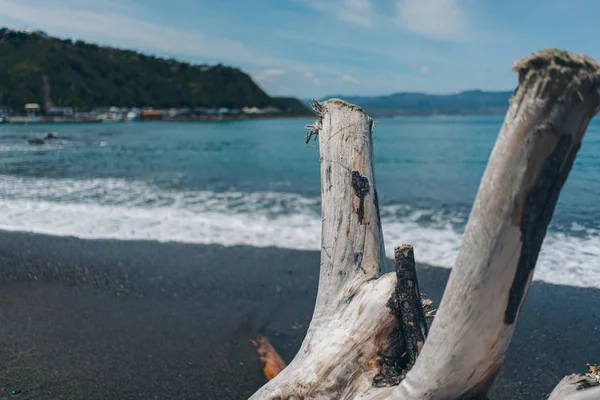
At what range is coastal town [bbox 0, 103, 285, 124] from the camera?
388 feet

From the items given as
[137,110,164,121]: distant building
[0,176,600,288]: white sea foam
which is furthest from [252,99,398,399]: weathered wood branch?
[137,110,164,121]: distant building

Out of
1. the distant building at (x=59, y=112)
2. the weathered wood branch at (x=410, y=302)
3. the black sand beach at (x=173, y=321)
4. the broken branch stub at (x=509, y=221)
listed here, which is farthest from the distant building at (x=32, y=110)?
the broken branch stub at (x=509, y=221)

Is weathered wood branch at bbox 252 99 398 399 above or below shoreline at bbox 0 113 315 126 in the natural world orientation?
below

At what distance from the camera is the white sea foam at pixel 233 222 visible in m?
8.45

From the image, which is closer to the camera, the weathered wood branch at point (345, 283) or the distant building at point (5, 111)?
the weathered wood branch at point (345, 283)

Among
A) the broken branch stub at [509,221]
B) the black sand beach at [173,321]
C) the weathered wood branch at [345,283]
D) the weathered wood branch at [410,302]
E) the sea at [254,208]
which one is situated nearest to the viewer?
the broken branch stub at [509,221]

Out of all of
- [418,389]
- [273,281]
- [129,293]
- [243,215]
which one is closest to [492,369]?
[418,389]

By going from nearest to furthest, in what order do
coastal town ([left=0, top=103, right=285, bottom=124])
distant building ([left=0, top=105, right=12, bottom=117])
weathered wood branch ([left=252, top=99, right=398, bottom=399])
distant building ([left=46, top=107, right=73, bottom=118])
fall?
weathered wood branch ([left=252, top=99, right=398, bottom=399]), distant building ([left=0, top=105, right=12, bottom=117]), coastal town ([left=0, top=103, right=285, bottom=124]), distant building ([left=46, top=107, right=73, bottom=118])

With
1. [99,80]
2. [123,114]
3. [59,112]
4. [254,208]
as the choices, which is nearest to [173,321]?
[254,208]

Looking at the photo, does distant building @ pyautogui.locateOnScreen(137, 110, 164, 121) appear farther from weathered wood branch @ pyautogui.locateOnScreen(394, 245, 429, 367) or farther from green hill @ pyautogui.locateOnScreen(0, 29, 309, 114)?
weathered wood branch @ pyautogui.locateOnScreen(394, 245, 429, 367)

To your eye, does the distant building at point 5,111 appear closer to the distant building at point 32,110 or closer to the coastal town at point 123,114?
the coastal town at point 123,114

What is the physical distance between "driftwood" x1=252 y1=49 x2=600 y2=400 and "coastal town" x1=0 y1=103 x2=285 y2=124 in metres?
128

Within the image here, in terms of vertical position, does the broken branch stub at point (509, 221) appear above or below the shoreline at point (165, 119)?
below

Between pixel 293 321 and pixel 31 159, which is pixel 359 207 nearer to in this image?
pixel 293 321
